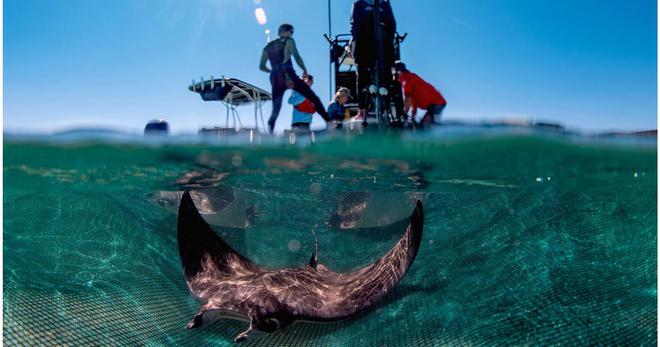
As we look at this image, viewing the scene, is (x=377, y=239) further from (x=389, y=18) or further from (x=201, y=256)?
(x=389, y=18)

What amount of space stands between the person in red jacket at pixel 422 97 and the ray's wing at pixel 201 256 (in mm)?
4568

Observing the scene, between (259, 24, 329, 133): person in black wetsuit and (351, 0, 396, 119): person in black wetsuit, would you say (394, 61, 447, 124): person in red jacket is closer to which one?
(351, 0, 396, 119): person in black wetsuit

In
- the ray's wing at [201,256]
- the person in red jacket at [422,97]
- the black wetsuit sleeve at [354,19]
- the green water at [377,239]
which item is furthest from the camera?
the black wetsuit sleeve at [354,19]

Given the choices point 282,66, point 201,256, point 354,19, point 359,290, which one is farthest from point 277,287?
point 354,19

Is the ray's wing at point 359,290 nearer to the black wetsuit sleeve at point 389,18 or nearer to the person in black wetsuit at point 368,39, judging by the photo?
the person in black wetsuit at point 368,39

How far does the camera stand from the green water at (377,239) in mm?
5680

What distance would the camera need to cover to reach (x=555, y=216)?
11781 millimetres

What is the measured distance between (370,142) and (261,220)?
8.83 meters

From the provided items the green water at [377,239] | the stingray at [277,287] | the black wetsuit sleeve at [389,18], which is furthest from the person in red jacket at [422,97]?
the stingray at [277,287]

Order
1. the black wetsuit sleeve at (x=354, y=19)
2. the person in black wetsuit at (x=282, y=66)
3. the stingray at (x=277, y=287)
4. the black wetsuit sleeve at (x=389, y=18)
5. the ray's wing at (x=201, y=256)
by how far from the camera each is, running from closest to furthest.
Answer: the stingray at (x=277, y=287) → the ray's wing at (x=201, y=256) → the black wetsuit sleeve at (x=354, y=19) → the person in black wetsuit at (x=282, y=66) → the black wetsuit sleeve at (x=389, y=18)

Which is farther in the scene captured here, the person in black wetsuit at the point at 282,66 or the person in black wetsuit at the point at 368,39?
the person in black wetsuit at the point at 282,66

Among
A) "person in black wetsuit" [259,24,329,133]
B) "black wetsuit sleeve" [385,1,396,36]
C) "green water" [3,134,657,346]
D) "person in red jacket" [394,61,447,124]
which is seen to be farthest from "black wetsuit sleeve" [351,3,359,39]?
"green water" [3,134,657,346]

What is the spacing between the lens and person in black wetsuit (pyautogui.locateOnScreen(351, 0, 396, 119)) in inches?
300

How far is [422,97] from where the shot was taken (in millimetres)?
7375
